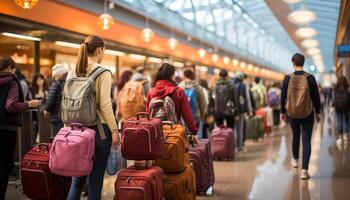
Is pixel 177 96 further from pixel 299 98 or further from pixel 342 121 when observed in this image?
pixel 342 121

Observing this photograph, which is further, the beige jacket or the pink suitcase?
the beige jacket

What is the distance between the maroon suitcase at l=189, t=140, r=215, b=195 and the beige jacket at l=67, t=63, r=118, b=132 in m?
1.68

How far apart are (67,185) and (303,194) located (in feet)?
9.29

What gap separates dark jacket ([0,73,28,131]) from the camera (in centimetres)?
A: 468

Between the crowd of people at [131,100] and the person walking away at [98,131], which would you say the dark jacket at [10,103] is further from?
the person walking away at [98,131]

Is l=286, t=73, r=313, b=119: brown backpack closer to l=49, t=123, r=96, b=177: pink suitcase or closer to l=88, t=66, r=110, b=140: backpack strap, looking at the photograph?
l=88, t=66, r=110, b=140: backpack strap

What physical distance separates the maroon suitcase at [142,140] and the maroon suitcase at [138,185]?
0.15 m

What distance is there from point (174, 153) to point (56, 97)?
239 centimetres

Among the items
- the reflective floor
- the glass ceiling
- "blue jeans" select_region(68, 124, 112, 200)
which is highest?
the glass ceiling

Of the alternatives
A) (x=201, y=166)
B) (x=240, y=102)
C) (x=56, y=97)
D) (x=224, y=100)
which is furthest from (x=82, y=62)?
(x=240, y=102)

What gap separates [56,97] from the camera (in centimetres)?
610

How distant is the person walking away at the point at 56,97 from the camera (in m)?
6.02

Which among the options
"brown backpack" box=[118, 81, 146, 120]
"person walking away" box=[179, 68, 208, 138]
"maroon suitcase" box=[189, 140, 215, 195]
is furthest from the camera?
"person walking away" box=[179, 68, 208, 138]

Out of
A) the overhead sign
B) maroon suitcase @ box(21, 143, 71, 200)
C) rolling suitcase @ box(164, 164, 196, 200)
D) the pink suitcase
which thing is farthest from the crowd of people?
the overhead sign
